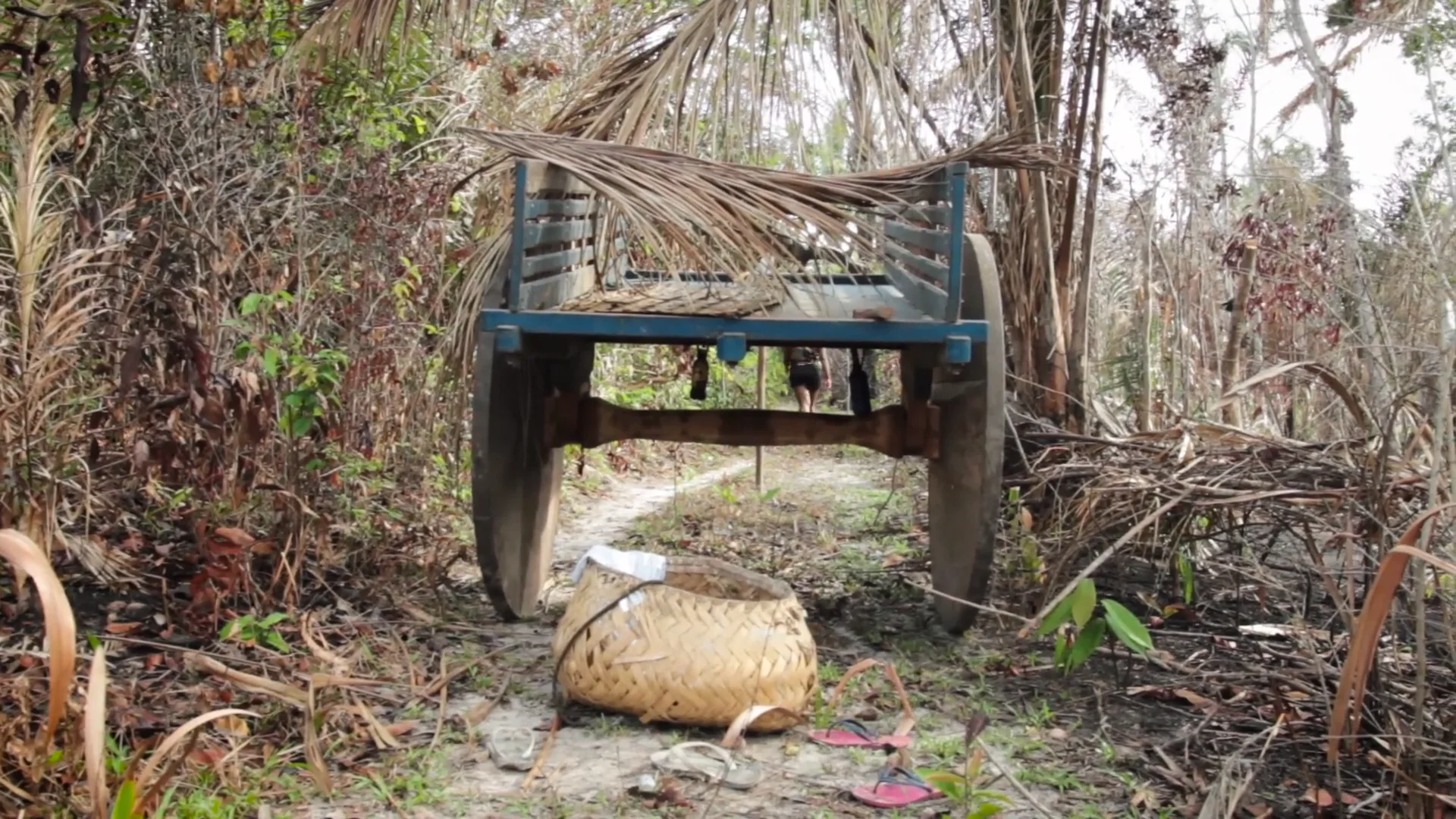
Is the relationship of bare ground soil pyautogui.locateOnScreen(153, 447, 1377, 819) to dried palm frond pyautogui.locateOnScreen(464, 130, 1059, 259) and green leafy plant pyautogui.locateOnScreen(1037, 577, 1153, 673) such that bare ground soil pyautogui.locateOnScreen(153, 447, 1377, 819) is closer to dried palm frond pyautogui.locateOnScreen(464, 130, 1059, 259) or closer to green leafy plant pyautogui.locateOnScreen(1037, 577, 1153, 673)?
green leafy plant pyautogui.locateOnScreen(1037, 577, 1153, 673)

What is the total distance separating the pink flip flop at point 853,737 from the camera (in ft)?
8.69

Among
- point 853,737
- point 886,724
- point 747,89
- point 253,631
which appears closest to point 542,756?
point 853,737

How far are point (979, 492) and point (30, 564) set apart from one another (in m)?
2.35

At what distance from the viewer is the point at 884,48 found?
12.4 feet

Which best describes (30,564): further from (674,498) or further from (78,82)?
(674,498)

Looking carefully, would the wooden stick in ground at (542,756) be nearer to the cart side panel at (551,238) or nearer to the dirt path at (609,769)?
the dirt path at (609,769)

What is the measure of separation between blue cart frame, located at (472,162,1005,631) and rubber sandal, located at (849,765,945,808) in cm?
38

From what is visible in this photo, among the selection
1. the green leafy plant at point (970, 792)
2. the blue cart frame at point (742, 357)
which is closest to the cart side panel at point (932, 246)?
the blue cart frame at point (742, 357)

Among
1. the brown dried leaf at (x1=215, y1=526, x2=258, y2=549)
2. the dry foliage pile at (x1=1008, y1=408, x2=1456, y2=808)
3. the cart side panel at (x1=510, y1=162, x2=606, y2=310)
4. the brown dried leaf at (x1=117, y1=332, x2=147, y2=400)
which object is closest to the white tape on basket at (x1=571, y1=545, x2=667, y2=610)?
the cart side panel at (x1=510, y1=162, x2=606, y2=310)

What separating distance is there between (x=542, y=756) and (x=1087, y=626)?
1.34 metres

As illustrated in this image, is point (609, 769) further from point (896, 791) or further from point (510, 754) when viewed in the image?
Answer: point (896, 791)

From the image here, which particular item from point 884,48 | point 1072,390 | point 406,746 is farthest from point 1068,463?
point 406,746

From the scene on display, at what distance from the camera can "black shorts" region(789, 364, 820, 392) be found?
4316 millimetres

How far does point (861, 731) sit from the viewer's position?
281 centimetres
